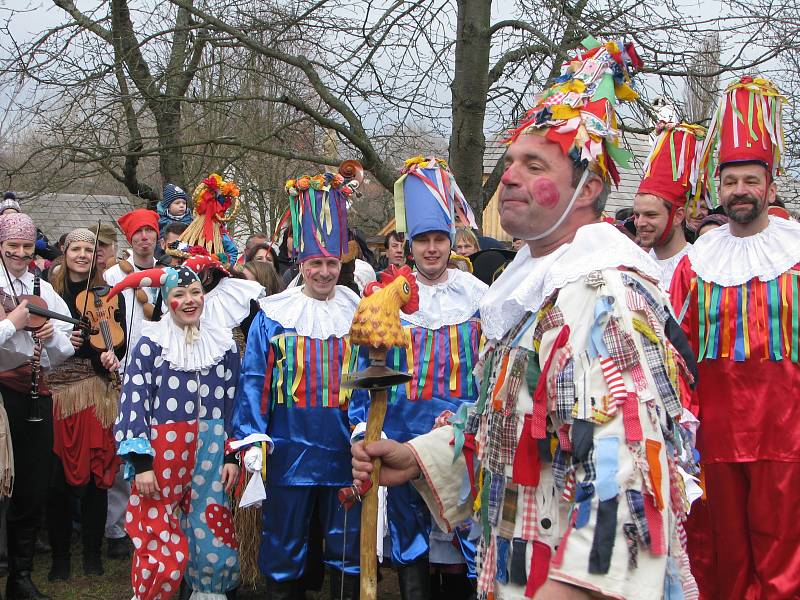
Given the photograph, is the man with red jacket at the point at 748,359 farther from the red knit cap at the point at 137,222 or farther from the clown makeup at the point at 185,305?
the red knit cap at the point at 137,222

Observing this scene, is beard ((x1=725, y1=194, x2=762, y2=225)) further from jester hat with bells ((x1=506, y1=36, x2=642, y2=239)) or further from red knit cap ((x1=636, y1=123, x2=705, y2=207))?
jester hat with bells ((x1=506, y1=36, x2=642, y2=239))

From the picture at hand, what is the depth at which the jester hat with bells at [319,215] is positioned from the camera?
5.19 m

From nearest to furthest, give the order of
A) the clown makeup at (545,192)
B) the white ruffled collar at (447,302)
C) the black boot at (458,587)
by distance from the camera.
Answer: the clown makeup at (545,192) → the white ruffled collar at (447,302) → the black boot at (458,587)

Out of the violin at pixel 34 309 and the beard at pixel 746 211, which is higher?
the beard at pixel 746 211

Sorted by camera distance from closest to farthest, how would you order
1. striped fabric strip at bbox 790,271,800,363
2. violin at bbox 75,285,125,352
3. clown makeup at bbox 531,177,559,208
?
1. clown makeup at bbox 531,177,559,208
2. striped fabric strip at bbox 790,271,800,363
3. violin at bbox 75,285,125,352

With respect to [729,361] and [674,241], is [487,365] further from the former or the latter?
[674,241]

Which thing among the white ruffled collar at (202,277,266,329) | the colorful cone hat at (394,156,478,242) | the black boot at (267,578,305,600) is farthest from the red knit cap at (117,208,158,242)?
the black boot at (267,578,305,600)

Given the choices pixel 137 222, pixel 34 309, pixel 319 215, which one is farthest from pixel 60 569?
pixel 319 215

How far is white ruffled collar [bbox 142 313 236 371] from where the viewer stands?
5.19m

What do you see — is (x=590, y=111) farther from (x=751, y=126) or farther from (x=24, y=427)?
(x=24, y=427)

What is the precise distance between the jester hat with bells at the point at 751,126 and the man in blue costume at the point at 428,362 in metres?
1.35

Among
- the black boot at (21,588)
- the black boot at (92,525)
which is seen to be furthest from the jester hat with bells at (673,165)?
the black boot at (21,588)

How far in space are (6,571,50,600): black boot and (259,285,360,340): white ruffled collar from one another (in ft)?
7.58

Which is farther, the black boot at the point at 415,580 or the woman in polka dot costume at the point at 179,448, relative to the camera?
the woman in polka dot costume at the point at 179,448
